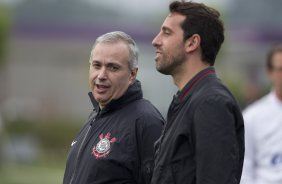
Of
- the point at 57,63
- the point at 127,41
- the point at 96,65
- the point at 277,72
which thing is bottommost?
the point at 57,63

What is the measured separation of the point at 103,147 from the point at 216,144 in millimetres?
1216

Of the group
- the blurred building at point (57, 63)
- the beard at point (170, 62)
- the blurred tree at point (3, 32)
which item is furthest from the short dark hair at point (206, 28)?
the blurred building at point (57, 63)

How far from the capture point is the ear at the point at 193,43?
6.25 meters

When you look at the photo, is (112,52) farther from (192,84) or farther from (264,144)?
(264,144)

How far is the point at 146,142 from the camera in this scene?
6.88 metres

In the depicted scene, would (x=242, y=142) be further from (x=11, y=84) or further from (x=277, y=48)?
(x=11, y=84)

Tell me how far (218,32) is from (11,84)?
4530 cm

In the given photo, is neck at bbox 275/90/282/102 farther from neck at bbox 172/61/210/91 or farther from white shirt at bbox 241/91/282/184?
neck at bbox 172/61/210/91

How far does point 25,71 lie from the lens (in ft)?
167

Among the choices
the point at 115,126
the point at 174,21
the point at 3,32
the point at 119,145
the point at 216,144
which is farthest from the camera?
the point at 3,32

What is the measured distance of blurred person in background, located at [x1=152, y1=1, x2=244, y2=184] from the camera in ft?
19.4

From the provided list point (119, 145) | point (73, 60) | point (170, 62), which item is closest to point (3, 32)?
point (73, 60)

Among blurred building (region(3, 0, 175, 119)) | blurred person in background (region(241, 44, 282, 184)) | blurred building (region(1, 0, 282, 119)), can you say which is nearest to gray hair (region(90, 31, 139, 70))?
blurred person in background (region(241, 44, 282, 184))

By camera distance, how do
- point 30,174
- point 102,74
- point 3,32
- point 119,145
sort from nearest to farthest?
point 119,145, point 102,74, point 30,174, point 3,32
